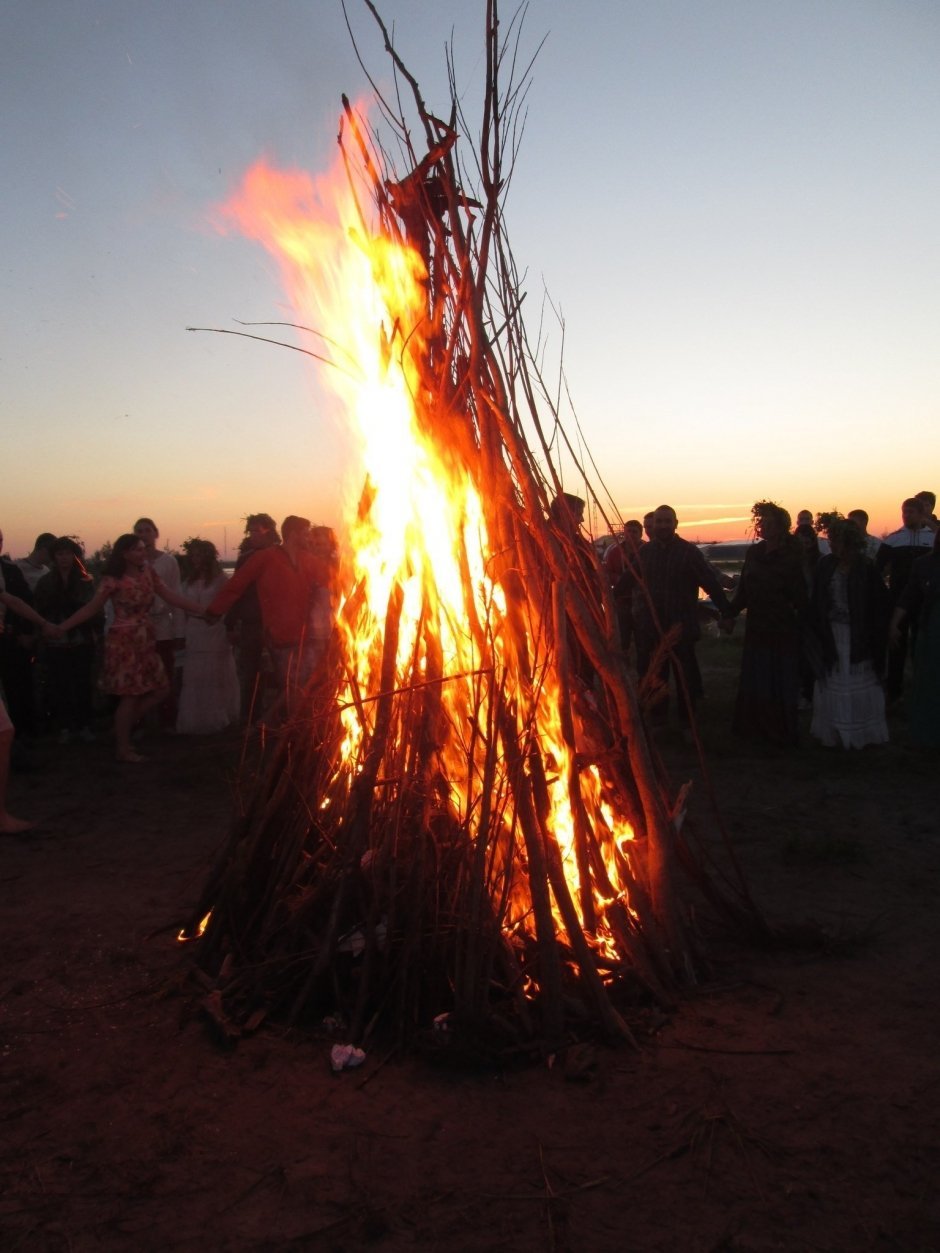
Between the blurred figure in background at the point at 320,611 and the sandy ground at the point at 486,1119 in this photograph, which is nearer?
the sandy ground at the point at 486,1119

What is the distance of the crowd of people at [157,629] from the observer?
7770 millimetres

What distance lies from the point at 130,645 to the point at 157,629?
1212 mm

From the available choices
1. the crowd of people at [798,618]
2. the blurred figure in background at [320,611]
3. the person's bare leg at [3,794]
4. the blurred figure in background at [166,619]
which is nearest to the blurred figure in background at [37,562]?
the blurred figure in background at [166,619]

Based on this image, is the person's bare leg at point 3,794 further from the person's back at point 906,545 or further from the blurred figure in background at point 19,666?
the person's back at point 906,545

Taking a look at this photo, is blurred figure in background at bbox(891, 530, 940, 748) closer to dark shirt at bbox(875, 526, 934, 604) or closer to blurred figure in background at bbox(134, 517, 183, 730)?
dark shirt at bbox(875, 526, 934, 604)

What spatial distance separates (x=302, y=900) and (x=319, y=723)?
0.70m

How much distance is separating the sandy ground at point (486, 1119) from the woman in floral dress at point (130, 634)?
369 centimetres

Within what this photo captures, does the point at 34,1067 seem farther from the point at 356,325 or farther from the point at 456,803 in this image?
the point at 356,325

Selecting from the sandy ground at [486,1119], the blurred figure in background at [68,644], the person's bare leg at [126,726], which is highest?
the blurred figure in background at [68,644]

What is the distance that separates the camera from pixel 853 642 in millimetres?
8320

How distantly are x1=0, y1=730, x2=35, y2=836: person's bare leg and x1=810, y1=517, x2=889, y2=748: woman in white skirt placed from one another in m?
6.29

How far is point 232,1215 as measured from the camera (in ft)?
8.39

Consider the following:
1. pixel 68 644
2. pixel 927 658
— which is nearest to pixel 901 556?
pixel 927 658

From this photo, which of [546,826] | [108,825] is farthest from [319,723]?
[108,825]
